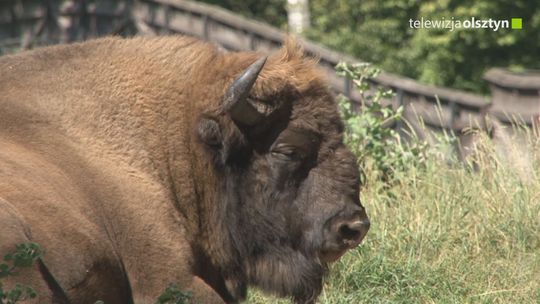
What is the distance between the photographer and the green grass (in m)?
7.55

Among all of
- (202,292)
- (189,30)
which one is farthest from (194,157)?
(189,30)

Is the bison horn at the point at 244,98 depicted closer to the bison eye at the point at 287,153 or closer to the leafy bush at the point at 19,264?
the bison eye at the point at 287,153

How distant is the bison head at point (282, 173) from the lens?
618cm

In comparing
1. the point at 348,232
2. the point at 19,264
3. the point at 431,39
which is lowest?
the point at 431,39

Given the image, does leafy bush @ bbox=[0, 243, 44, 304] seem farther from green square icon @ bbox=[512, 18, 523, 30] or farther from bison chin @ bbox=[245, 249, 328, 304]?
green square icon @ bbox=[512, 18, 523, 30]

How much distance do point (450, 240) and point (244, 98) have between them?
2.77m

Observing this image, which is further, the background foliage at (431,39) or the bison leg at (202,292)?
the background foliage at (431,39)

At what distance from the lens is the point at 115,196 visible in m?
5.74

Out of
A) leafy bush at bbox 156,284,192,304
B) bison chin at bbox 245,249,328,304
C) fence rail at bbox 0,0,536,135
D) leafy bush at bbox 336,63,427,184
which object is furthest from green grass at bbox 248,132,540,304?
fence rail at bbox 0,0,536,135

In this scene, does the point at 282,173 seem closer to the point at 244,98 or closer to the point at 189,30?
the point at 244,98

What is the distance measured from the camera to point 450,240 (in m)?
8.27

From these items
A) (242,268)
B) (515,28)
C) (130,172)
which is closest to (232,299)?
(242,268)

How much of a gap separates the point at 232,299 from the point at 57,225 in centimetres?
150

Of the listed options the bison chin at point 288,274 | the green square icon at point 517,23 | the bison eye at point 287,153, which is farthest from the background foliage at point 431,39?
the bison eye at point 287,153
